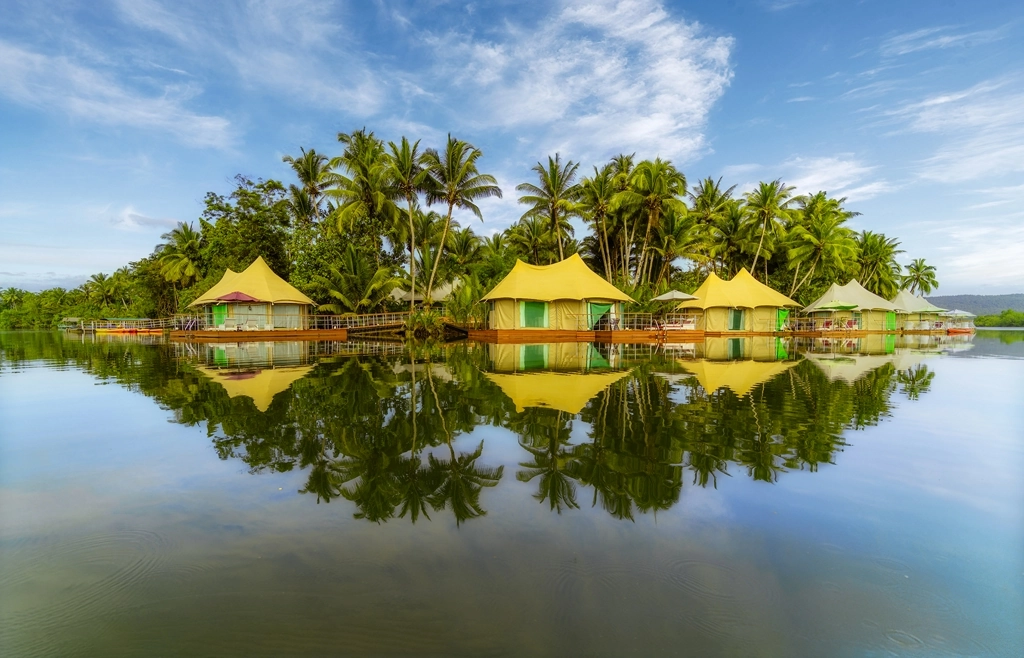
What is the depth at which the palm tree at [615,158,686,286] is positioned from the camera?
106 feet

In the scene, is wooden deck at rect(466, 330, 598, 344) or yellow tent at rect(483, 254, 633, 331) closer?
wooden deck at rect(466, 330, 598, 344)

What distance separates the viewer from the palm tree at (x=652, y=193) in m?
32.4

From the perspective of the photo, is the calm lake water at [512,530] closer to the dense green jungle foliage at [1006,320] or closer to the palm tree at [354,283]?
the palm tree at [354,283]

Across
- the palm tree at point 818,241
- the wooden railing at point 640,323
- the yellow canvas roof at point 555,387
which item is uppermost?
the palm tree at point 818,241

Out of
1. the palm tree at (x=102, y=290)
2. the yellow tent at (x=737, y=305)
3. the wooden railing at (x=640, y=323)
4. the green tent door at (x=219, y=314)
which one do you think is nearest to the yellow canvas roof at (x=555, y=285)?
the wooden railing at (x=640, y=323)

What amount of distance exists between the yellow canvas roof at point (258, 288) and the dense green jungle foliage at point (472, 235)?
3.65ft

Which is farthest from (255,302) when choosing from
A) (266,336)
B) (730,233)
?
(730,233)

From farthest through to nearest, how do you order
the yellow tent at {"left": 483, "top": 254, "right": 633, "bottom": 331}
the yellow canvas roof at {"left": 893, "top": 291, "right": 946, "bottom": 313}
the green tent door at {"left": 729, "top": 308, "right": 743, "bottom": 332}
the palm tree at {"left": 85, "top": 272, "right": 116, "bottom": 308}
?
1. the palm tree at {"left": 85, "top": 272, "right": 116, "bottom": 308}
2. the yellow canvas roof at {"left": 893, "top": 291, "right": 946, "bottom": 313}
3. the green tent door at {"left": 729, "top": 308, "right": 743, "bottom": 332}
4. the yellow tent at {"left": 483, "top": 254, "right": 633, "bottom": 331}

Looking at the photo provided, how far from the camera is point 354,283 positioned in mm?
31859

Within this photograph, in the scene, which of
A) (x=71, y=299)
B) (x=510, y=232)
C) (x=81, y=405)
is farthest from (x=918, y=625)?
(x=71, y=299)

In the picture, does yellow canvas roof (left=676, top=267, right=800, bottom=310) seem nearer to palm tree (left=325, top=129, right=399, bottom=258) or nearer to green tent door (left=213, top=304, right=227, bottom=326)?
palm tree (left=325, top=129, right=399, bottom=258)

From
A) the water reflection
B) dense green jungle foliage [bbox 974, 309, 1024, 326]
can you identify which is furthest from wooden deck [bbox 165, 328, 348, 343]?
dense green jungle foliage [bbox 974, 309, 1024, 326]

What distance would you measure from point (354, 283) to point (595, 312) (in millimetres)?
15339

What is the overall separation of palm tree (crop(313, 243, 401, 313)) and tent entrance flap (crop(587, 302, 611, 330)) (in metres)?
11.9
